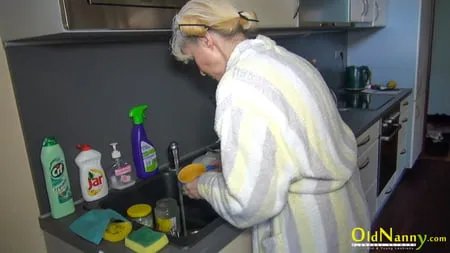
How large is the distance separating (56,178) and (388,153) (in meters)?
2.08

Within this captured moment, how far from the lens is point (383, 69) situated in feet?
9.84

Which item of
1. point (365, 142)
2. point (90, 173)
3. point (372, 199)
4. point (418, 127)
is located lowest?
point (372, 199)

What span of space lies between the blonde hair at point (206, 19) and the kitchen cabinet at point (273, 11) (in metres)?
0.21

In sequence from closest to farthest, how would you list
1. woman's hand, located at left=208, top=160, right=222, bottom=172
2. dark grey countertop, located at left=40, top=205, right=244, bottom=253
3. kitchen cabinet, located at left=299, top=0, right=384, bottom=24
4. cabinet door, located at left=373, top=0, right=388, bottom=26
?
dark grey countertop, located at left=40, top=205, right=244, bottom=253, woman's hand, located at left=208, top=160, right=222, bottom=172, kitchen cabinet, located at left=299, top=0, right=384, bottom=24, cabinet door, located at left=373, top=0, right=388, bottom=26

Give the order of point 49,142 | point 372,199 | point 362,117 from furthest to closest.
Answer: point 372,199
point 362,117
point 49,142

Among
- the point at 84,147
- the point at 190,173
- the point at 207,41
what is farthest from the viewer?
the point at 190,173

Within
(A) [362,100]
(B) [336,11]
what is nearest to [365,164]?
(A) [362,100]

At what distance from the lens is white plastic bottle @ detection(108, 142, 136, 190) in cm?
123

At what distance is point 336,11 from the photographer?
1.98 m

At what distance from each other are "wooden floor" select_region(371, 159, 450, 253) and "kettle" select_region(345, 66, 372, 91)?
878 mm

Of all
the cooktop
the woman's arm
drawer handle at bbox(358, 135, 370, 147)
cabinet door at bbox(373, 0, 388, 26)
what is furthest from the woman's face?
cabinet door at bbox(373, 0, 388, 26)

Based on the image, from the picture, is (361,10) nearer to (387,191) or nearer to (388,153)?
(388,153)

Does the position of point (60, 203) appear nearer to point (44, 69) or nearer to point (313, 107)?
point (44, 69)

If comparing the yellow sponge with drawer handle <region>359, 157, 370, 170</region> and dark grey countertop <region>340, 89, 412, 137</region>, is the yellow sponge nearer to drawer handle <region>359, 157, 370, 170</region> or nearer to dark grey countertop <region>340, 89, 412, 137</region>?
dark grey countertop <region>340, 89, 412, 137</region>
